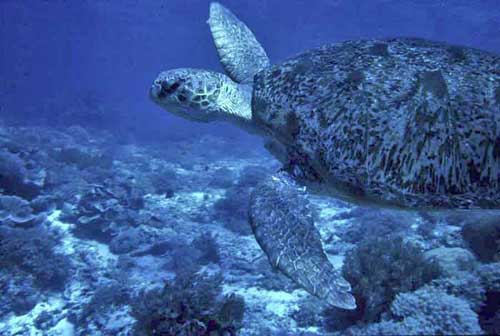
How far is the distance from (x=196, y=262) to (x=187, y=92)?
12.9 ft

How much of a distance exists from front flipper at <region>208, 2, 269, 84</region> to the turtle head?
0.85 m

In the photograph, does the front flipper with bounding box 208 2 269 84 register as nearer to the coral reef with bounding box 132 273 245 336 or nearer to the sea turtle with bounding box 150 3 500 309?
the sea turtle with bounding box 150 3 500 309

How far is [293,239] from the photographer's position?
10.2ft

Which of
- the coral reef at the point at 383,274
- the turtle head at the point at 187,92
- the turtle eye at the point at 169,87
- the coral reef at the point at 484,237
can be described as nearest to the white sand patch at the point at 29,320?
the turtle head at the point at 187,92

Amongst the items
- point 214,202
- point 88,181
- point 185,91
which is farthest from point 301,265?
point 88,181

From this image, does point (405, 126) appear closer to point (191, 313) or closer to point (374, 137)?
point (374, 137)

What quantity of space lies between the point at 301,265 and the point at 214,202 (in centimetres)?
751

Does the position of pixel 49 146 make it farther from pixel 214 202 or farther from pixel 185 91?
pixel 185 91

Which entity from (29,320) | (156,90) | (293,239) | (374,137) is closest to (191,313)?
(293,239)

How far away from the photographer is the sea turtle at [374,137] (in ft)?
9.39

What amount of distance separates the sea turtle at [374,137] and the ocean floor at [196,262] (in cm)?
93

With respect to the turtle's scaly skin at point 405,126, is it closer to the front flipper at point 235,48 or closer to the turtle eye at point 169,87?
the turtle eye at point 169,87

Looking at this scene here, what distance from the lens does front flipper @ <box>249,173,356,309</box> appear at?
2758 mm

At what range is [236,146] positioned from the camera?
74.4 feet
